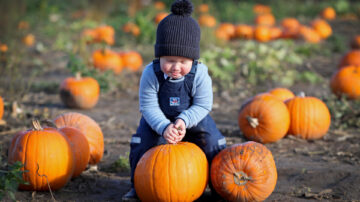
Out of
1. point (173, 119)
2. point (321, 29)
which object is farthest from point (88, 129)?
point (321, 29)

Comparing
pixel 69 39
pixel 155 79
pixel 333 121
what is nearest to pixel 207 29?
pixel 69 39

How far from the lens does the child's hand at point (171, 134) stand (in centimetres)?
328

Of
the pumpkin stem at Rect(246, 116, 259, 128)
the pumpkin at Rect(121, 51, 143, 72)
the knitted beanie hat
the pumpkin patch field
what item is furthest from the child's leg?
the pumpkin at Rect(121, 51, 143, 72)

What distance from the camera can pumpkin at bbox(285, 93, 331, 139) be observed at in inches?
200

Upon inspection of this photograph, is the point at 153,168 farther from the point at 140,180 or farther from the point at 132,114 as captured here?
the point at 132,114

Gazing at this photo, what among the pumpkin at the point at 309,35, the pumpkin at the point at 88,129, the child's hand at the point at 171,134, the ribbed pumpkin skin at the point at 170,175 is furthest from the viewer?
the pumpkin at the point at 309,35

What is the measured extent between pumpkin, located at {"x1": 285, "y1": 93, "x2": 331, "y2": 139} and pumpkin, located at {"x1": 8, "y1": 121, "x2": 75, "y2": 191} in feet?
8.92

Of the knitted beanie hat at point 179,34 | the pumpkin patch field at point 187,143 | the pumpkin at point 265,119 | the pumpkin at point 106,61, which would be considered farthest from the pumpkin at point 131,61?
the knitted beanie hat at point 179,34

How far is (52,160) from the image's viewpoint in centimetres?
349

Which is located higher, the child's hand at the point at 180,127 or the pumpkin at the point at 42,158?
the child's hand at the point at 180,127

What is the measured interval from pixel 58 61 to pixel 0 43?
125cm

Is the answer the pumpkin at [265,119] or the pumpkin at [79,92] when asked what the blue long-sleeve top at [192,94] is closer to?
the pumpkin at [265,119]

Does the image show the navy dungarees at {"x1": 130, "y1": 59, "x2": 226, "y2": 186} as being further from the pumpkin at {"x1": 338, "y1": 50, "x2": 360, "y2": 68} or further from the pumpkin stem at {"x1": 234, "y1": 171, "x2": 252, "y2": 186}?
the pumpkin at {"x1": 338, "y1": 50, "x2": 360, "y2": 68}

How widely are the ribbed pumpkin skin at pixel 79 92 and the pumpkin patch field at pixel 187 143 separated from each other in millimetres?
16
